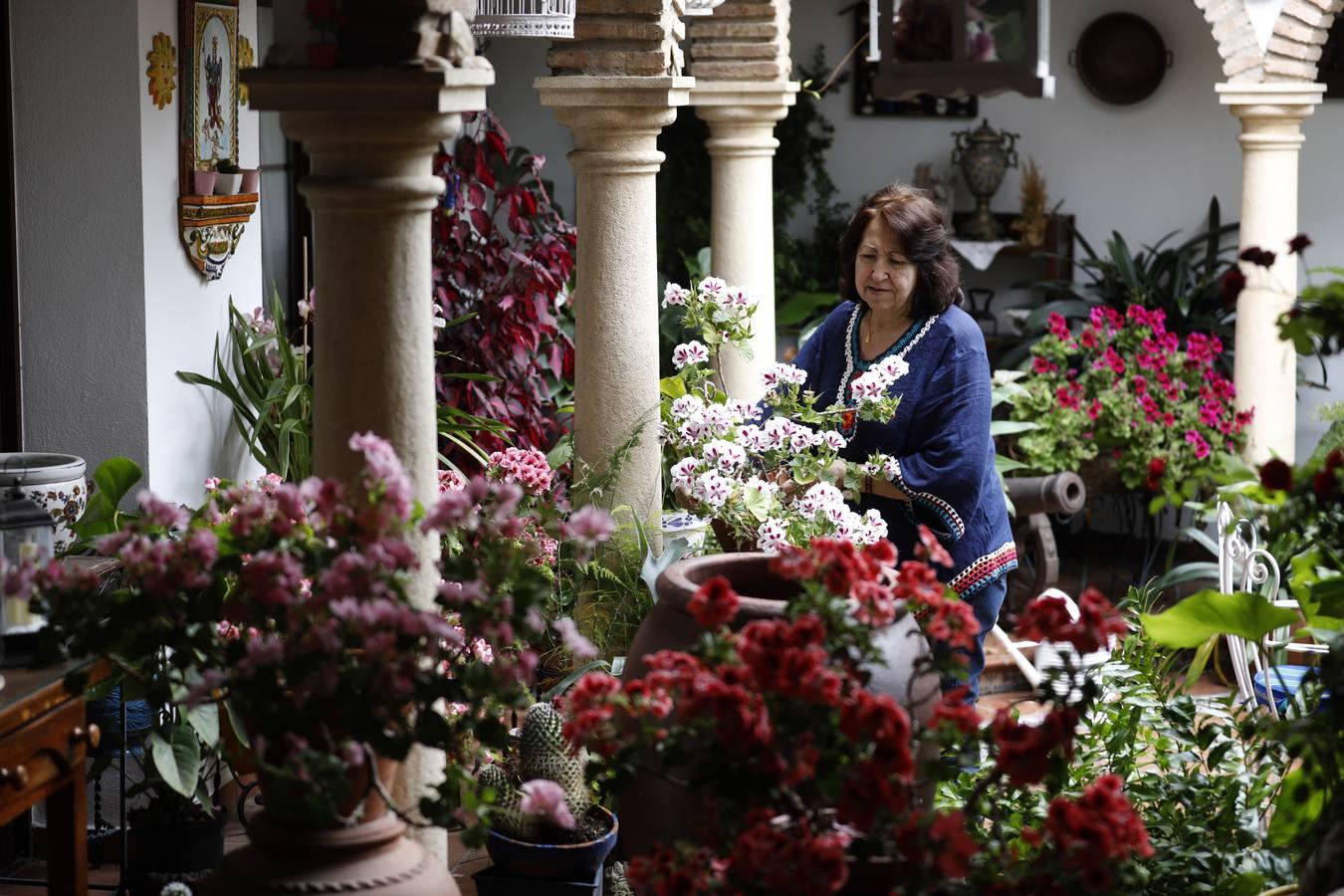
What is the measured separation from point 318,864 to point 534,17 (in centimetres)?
240

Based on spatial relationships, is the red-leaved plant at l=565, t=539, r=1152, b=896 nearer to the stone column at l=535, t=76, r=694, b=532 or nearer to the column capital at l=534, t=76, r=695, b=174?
the stone column at l=535, t=76, r=694, b=532

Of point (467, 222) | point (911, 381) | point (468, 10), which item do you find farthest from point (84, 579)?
point (467, 222)

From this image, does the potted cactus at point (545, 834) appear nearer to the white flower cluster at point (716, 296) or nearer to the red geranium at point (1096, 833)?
the red geranium at point (1096, 833)

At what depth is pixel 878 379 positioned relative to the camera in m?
4.05

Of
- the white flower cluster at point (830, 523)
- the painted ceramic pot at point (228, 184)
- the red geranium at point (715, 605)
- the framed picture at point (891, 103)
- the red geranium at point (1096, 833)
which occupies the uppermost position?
the framed picture at point (891, 103)

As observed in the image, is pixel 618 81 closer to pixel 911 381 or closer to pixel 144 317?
pixel 911 381

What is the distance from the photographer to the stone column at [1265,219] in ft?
25.2

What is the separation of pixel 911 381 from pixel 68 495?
211cm

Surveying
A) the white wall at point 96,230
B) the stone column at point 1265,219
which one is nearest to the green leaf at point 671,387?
the white wall at point 96,230

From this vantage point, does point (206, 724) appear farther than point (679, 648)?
Yes

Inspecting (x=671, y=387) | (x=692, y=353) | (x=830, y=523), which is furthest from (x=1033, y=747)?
(x=671, y=387)

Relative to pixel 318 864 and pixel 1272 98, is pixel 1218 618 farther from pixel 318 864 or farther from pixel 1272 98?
pixel 1272 98

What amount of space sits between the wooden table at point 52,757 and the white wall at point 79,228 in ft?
5.06

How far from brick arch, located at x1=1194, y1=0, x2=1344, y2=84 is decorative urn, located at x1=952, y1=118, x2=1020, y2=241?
230 centimetres
